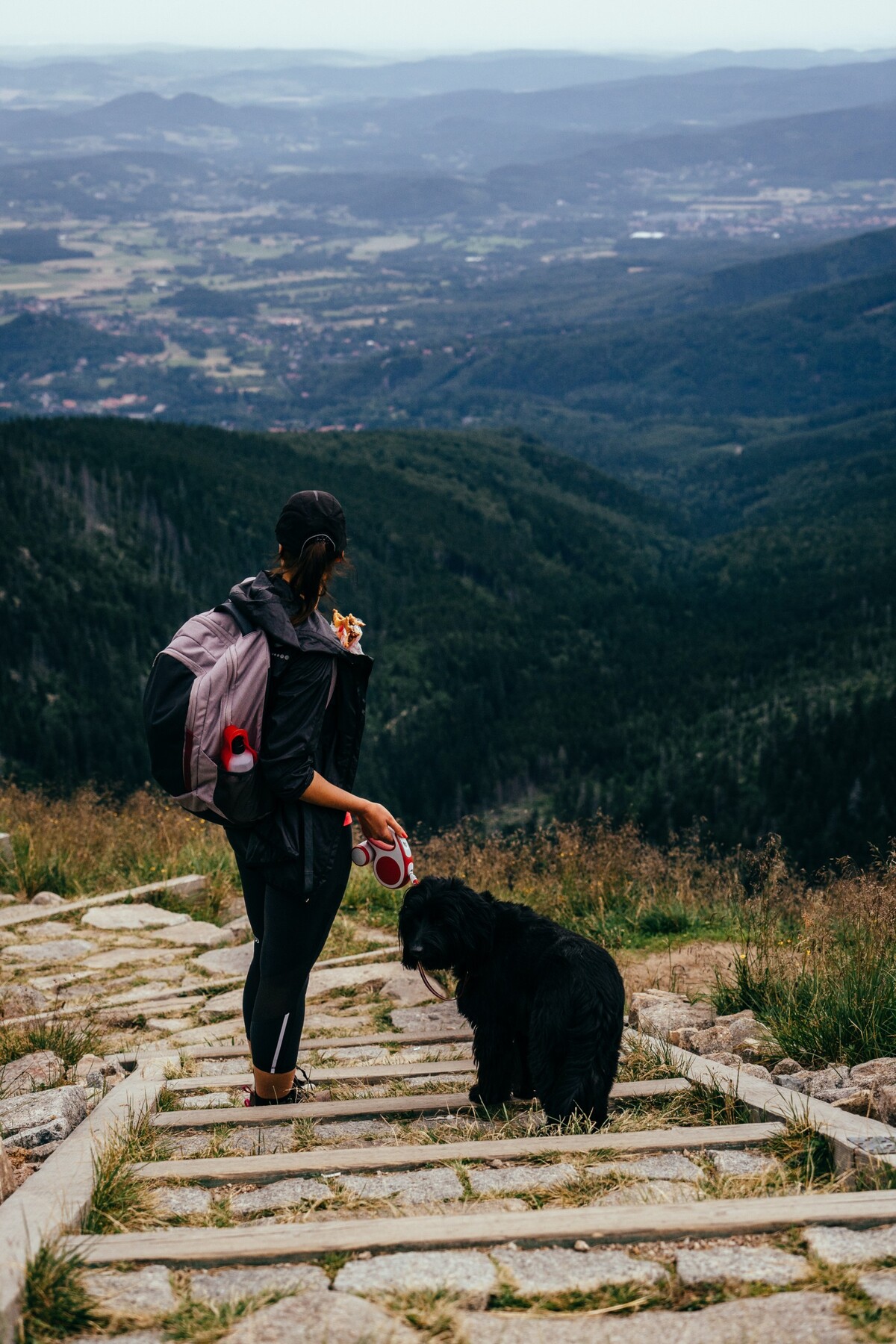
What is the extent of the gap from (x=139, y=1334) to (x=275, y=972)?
2.16 metres

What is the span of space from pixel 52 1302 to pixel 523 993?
8.59ft

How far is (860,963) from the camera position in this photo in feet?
20.1

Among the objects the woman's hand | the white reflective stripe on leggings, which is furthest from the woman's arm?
the white reflective stripe on leggings

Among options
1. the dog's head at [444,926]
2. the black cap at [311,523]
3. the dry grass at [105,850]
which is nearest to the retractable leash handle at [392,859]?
the dog's head at [444,926]

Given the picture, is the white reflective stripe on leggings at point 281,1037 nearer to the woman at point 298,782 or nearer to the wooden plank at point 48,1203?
the woman at point 298,782

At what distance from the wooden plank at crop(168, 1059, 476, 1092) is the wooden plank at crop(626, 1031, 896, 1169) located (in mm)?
1014

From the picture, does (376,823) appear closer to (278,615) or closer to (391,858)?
(391,858)

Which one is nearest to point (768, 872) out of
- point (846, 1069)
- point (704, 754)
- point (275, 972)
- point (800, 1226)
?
point (846, 1069)

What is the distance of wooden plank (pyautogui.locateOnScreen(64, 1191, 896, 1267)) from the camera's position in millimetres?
3342

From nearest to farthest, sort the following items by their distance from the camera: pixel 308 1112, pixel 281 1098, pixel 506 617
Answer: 1. pixel 308 1112
2. pixel 281 1098
3. pixel 506 617

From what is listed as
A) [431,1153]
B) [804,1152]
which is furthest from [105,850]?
[804,1152]

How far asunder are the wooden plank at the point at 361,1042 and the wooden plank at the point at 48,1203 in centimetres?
153

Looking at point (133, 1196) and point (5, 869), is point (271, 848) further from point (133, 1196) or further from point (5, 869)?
point (5, 869)

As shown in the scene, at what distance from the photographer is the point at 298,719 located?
15.7 ft
